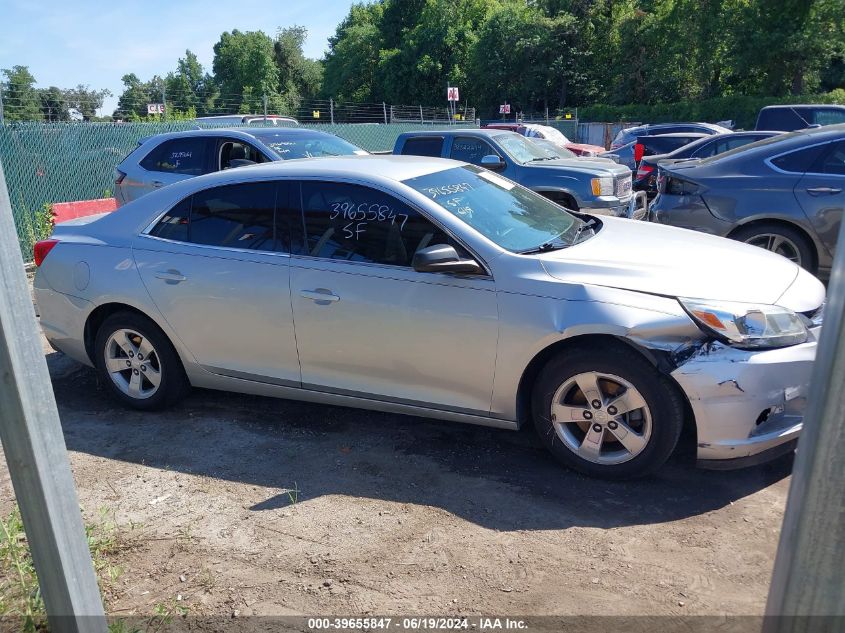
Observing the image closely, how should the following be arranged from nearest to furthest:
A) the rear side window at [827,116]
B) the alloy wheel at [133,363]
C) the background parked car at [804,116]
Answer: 1. the alloy wheel at [133,363]
2. the background parked car at [804,116]
3. the rear side window at [827,116]

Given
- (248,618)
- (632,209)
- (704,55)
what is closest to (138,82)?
(704,55)

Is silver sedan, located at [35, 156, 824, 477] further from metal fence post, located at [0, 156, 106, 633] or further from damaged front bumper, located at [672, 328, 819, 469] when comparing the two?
metal fence post, located at [0, 156, 106, 633]

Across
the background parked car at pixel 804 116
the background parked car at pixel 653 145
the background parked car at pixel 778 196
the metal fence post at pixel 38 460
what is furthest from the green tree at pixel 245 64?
the metal fence post at pixel 38 460

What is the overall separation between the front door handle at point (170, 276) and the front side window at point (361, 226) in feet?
3.01

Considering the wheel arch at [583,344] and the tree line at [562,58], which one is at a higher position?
the tree line at [562,58]

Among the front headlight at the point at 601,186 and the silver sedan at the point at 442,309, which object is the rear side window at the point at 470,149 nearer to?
the front headlight at the point at 601,186

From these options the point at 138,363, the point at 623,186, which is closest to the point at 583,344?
the point at 138,363

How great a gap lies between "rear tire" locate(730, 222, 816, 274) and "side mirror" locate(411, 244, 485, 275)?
14.5 ft

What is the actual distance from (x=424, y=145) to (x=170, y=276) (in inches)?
296

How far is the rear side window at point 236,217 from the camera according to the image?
4.66m

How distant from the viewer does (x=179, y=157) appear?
9.62 meters

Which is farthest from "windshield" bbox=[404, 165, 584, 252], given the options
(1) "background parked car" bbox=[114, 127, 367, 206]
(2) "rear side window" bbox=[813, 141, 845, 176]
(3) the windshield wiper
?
(1) "background parked car" bbox=[114, 127, 367, 206]

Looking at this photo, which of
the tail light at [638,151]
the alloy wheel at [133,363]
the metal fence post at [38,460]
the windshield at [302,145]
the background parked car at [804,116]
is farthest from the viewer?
the tail light at [638,151]

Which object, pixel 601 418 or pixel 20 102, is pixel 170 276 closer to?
pixel 601 418
